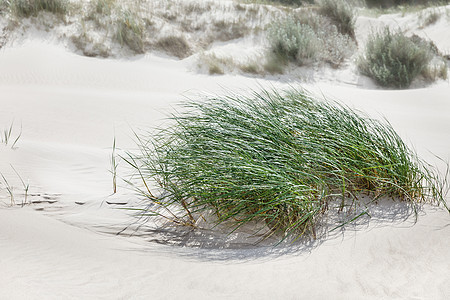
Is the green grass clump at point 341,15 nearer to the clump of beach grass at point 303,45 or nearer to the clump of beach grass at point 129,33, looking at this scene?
the clump of beach grass at point 303,45

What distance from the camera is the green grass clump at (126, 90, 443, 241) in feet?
8.14

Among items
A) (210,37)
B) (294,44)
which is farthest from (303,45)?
(210,37)

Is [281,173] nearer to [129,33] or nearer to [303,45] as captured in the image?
[303,45]

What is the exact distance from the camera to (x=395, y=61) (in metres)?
8.54

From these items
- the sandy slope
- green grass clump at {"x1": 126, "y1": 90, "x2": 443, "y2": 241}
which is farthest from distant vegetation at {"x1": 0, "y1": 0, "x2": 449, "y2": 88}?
green grass clump at {"x1": 126, "y1": 90, "x2": 443, "y2": 241}

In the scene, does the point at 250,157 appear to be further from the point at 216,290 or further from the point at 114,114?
the point at 114,114

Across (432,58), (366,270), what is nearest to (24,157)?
(366,270)

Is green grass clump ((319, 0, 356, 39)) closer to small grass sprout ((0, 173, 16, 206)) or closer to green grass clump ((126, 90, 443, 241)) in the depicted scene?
green grass clump ((126, 90, 443, 241))

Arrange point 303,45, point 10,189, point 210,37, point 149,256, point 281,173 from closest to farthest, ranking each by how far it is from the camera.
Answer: point 149,256, point 281,173, point 10,189, point 303,45, point 210,37

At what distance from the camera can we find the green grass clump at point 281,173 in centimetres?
248

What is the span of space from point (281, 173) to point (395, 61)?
7.02 m

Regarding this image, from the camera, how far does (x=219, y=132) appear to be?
303 cm

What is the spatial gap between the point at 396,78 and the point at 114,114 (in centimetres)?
575

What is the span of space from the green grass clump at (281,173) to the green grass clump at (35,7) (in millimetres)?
6905
